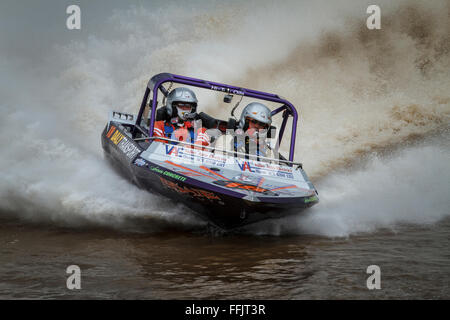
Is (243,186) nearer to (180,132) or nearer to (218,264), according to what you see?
(218,264)

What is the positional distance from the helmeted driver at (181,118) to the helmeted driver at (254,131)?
0.59 m

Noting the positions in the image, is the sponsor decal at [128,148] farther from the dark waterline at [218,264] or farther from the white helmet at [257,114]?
the white helmet at [257,114]

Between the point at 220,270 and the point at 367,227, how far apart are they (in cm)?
273

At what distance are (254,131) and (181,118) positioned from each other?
1.23 m

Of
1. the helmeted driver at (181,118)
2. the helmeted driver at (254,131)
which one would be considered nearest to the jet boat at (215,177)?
the helmeted driver at (254,131)

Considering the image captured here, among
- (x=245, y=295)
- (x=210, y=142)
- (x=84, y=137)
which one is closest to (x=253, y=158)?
(x=210, y=142)

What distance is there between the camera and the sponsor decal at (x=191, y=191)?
5047 mm

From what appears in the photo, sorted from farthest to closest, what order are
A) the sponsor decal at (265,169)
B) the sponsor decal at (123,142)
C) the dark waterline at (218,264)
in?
the sponsor decal at (123,142) < the sponsor decal at (265,169) < the dark waterline at (218,264)

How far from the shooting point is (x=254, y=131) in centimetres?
683

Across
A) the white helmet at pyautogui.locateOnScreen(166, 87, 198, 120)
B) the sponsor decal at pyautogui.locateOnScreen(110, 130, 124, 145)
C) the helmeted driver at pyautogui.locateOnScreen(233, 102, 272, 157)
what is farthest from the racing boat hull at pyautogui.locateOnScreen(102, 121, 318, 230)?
the white helmet at pyautogui.locateOnScreen(166, 87, 198, 120)

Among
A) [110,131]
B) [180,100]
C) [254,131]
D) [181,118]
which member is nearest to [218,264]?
[254,131]

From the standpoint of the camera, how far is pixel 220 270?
14.1 ft

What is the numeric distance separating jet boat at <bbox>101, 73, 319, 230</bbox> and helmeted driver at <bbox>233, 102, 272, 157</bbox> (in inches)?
9.6

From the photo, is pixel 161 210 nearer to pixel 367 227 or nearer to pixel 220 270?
pixel 220 270
